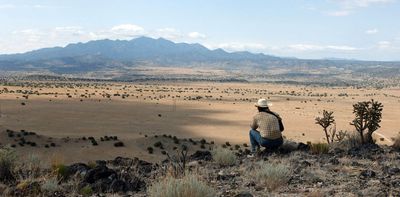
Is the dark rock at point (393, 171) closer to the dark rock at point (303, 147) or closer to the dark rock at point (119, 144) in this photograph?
the dark rock at point (303, 147)

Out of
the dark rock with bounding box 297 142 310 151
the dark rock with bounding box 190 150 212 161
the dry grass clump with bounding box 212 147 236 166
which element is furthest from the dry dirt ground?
the dry grass clump with bounding box 212 147 236 166

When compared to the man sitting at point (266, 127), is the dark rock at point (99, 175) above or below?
below

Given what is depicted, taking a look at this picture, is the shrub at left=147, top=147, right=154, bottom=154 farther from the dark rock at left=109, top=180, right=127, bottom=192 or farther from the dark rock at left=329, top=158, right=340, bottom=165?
the dark rock at left=109, top=180, right=127, bottom=192

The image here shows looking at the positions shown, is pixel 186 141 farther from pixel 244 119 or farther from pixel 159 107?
pixel 159 107

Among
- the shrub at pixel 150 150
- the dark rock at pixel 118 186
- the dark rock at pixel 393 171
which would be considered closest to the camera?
the dark rock at pixel 118 186

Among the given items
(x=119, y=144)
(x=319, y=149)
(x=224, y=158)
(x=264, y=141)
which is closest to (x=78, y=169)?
(x=224, y=158)

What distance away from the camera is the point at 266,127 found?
1251cm

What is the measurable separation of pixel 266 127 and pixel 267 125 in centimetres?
6

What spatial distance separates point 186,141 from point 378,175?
869 inches

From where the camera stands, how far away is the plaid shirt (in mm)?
12484

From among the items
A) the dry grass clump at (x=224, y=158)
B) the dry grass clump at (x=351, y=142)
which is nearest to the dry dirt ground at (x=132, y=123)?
A: the dry grass clump at (x=351, y=142)

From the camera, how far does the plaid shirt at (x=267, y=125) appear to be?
12.5 meters

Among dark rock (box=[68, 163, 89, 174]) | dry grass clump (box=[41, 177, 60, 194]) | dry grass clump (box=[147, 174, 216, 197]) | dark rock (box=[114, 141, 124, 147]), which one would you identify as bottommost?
dark rock (box=[114, 141, 124, 147])

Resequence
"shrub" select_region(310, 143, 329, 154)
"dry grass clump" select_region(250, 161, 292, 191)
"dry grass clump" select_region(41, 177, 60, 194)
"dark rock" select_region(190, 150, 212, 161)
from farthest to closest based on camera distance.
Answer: "shrub" select_region(310, 143, 329, 154) < "dark rock" select_region(190, 150, 212, 161) < "dry grass clump" select_region(250, 161, 292, 191) < "dry grass clump" select_region(41, 177, 60, 194)
